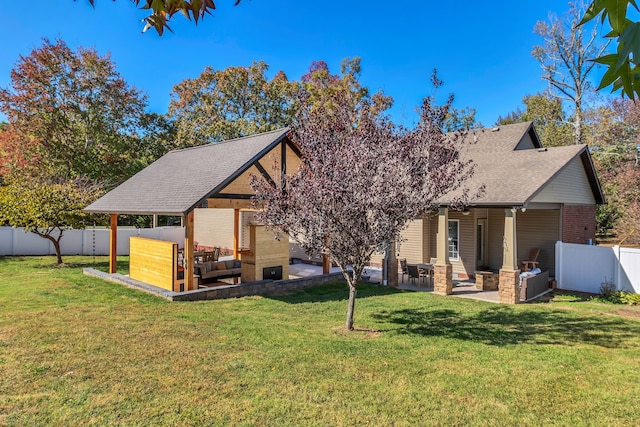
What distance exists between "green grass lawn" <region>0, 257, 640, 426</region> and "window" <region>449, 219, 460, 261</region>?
5456mm

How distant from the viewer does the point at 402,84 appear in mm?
32875

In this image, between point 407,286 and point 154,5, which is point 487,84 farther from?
point 154,5

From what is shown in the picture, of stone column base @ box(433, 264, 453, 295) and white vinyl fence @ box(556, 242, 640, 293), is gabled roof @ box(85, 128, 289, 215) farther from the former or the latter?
white vinyl fence @ box(556, 242, 640, 293)

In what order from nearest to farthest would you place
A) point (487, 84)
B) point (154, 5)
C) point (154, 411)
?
point (154, 5)
point (154, 411)
point (487, 84)

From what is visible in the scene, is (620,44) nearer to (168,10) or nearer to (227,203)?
(168,10)

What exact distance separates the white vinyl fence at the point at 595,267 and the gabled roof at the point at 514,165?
2.73 meters

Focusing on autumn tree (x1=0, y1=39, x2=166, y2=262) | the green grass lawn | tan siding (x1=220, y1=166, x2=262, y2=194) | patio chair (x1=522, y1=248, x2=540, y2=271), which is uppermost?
autumn tree (x1=0, y1=39, x2=166, y2=262)

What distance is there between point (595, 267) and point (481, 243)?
404 centimetres

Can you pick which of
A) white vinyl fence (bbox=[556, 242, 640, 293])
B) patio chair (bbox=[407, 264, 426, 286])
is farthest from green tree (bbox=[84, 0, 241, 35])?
white vinyl fence (bbox=[556, 242, 640, 293])

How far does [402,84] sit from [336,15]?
33.7ft

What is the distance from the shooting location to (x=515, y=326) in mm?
9180

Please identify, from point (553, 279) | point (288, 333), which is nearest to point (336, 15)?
point (553, 279)

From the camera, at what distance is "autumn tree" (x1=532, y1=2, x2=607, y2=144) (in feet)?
91.1

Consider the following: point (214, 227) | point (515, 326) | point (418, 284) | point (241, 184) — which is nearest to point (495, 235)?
point (418, 284)
